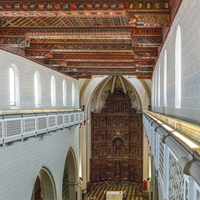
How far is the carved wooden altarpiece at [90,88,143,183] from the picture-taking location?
26.7 meters

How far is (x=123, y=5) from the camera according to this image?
274 inches

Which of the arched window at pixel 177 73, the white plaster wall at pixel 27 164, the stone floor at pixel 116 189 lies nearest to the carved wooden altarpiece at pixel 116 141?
the stone floor at pixel 116 189

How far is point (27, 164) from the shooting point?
10.3m

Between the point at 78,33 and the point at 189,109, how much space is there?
6356 mm

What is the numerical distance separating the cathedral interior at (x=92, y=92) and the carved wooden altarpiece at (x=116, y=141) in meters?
0.13

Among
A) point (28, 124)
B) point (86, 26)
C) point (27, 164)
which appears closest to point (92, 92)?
point (27, 164)

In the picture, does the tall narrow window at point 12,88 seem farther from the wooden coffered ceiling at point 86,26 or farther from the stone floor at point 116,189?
the stone floor at point 116,189

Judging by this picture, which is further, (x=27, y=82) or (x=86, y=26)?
(x=27, y=82)

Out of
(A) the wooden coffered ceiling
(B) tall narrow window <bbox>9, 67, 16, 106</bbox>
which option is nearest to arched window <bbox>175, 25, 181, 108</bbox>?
(A) the wooden coffered ceiling

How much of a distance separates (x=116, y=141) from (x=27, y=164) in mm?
17996

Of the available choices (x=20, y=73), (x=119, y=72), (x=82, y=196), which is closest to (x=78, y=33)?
(x=20, y=73)

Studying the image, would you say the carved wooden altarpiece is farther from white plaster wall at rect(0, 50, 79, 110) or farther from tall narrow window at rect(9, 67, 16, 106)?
tall narrow window at rect(9, 67, 16, 106)

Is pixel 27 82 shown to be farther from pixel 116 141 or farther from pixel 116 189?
pixel 116 141

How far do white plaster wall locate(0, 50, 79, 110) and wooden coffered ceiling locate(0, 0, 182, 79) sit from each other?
0.53 meters
